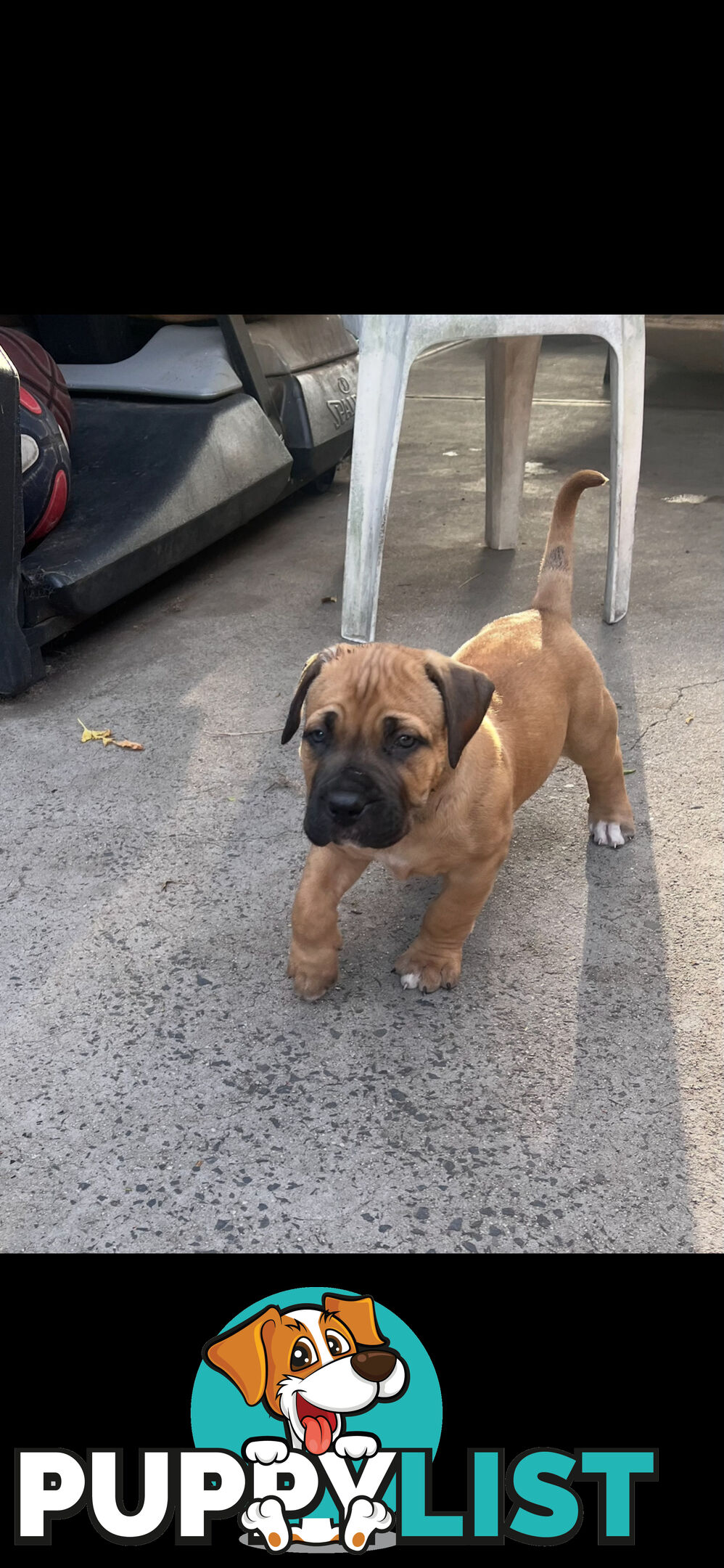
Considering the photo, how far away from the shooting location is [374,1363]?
1466 millimetres

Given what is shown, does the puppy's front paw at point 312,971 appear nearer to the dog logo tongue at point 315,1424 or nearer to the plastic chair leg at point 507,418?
the dog logo tongue at point 315,1424

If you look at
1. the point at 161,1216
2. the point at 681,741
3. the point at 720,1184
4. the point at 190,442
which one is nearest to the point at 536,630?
the point at 681,741

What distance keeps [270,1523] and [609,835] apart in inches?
82.8

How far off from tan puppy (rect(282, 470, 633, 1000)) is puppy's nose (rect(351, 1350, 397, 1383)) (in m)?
0.96

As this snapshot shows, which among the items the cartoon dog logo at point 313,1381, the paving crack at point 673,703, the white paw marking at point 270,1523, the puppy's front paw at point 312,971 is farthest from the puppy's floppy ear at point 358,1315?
the paving crack at point 673,703

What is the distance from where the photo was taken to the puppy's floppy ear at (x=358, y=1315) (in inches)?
59.1

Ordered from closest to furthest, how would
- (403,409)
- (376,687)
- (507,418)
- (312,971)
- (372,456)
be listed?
(376,687)
(312,971)
(372,456)
(403,409)
(507,418)

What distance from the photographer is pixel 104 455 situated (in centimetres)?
484

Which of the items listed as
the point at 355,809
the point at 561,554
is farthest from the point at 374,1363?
the point at 561,554

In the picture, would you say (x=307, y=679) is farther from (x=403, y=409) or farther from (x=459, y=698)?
(x=403, y=409)

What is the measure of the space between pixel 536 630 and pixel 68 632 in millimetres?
2253

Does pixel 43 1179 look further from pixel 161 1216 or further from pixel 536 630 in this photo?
pixel 536 630

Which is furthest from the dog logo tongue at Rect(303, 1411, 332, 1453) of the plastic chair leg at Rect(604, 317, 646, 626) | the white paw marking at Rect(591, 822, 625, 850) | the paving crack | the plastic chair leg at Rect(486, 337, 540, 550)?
the plastic chair leg at Rect(486, 337, 540, 550)

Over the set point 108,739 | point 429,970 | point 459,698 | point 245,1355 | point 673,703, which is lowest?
point 245,1355
